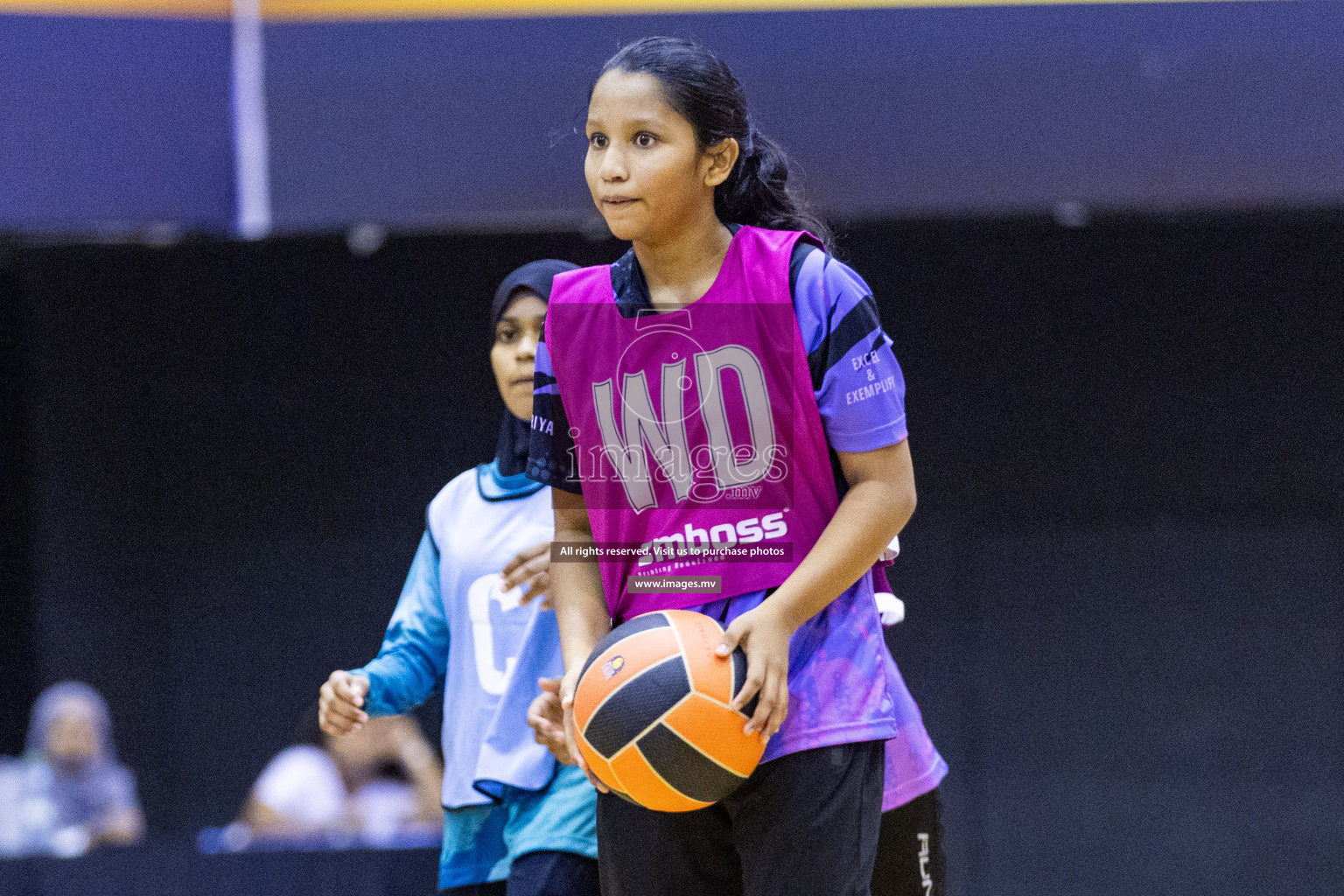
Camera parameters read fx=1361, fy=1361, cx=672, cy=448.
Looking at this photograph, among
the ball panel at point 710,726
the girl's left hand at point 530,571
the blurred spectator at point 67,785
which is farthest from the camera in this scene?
the blurred spectator at point 67,785

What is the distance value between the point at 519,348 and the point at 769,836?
142 centimetres

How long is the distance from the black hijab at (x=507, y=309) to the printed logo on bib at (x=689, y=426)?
2.78 feet

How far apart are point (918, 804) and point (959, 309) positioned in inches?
128

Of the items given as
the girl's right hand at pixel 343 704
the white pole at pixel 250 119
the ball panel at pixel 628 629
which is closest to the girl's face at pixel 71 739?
the white pole at pixel 250 119

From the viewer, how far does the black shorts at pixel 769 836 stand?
5.93 feet

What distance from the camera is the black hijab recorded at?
2.91m

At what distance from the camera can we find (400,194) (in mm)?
4957

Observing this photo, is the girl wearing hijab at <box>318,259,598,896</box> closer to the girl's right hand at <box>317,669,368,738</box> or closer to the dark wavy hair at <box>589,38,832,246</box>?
the girl's right hand at <box>317,669,368,738</box>

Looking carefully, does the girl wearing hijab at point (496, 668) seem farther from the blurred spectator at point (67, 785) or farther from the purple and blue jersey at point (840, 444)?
the blurred spectator at point (67, 785)

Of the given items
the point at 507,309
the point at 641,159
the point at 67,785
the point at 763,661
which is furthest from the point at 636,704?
the point at 67,785

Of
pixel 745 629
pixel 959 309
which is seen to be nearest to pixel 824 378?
pixel 745 629

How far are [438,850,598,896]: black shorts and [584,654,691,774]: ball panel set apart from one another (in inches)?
32.7

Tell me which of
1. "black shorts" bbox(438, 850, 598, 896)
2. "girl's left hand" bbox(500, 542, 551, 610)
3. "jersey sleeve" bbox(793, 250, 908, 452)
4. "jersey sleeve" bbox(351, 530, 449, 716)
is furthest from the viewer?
"jersey sleeve" bbox(351, 530, 449, 716)

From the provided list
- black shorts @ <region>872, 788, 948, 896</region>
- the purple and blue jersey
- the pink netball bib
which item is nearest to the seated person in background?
black shorts @ <region>872, 788, 948, 896</region>
